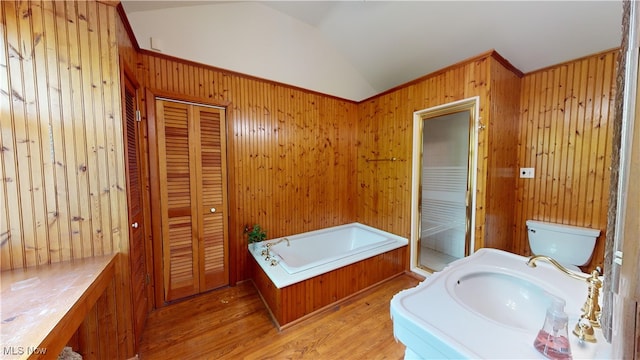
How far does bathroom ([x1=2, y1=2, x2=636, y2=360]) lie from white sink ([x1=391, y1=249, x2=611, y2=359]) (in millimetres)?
1039

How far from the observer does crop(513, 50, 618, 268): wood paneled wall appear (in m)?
1.90

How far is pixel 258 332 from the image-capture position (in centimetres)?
174

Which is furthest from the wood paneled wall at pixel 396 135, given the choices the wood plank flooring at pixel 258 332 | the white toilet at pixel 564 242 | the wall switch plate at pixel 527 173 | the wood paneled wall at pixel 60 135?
the wood paneled wall at pixel 60 135

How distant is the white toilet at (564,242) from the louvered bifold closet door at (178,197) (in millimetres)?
3352

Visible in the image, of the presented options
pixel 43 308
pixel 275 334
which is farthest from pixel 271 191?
pixel 43 308

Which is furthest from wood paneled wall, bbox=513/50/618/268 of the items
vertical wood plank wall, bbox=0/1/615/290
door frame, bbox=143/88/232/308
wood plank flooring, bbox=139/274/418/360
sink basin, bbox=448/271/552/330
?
door frame, bbox=143/88/232/308

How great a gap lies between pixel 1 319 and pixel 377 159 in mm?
3042

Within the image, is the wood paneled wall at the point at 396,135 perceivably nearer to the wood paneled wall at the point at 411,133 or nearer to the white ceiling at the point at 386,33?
the wood paneled wall at the point at 411,133

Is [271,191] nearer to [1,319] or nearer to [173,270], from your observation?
[173,270]

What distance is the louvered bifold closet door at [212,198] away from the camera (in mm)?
2200

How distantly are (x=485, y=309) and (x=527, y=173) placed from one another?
1973 mm

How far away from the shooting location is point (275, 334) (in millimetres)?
1714

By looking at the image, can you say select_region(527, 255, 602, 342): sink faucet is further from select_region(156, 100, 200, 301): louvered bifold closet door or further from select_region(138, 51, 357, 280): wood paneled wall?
select_region(156, 100, 200, 301): louvered bifold closet door

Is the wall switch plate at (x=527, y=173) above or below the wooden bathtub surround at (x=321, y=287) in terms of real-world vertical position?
above
